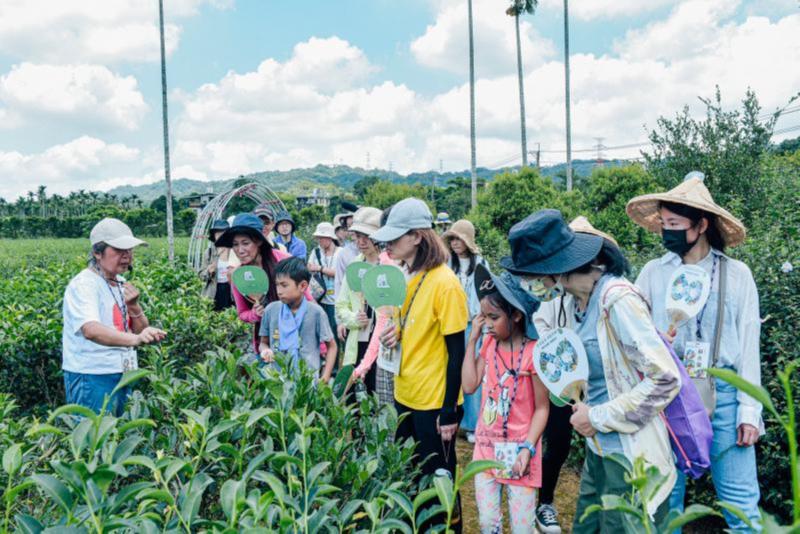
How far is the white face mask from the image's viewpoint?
2.24 m

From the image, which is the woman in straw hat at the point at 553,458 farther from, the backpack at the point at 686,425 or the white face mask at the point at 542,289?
the backpack at the point at 686,425

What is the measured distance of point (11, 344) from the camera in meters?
4.11

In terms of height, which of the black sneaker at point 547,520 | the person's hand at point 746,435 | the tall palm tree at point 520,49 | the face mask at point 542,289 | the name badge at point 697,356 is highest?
the tall palm tree at point 520,49

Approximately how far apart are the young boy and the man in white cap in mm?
786

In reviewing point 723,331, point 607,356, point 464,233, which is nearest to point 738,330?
point 723,331

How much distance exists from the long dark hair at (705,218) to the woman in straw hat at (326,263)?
13.8 feet

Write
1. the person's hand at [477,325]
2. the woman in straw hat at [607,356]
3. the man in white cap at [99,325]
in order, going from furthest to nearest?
1. the man in white cap at [99,325]
2. the person's hand at [477,325]
3. the woman in straw hat at [607,356]

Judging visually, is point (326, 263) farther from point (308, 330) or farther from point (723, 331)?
point (723, 331)

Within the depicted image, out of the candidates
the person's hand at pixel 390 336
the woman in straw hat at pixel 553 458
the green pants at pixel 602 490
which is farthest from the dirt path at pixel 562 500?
the person's hand at pixel 390 336

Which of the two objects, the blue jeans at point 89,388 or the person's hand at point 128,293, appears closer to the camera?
the blue jeans at point 89,388

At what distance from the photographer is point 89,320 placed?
120 inches

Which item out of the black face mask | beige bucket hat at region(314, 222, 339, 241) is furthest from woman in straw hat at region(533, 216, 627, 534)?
beige bucket hat at region(314, 222, 339, 241)

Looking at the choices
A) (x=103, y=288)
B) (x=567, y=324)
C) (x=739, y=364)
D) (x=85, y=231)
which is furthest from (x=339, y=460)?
(x=85, y=231)

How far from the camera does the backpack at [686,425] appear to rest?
203 cm
